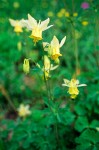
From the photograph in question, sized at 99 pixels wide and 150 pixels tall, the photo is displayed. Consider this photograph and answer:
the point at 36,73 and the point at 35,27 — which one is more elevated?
the point at 35,27

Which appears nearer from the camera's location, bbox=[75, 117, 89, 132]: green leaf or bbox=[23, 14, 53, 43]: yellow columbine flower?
bbox=[23, 14, 53, 43]: yellow columbine flower

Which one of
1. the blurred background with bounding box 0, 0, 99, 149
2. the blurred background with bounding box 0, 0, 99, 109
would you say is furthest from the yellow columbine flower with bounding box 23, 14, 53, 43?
the blurred background with bounding box 0, 0, 99, 109

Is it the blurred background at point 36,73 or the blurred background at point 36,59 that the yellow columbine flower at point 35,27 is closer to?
the blurred background at point 36,73

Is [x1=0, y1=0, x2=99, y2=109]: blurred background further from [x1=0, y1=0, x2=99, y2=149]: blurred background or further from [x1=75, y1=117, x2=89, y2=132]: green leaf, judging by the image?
[x1=75, y1=117, x2=89, y2=132]: green leaf

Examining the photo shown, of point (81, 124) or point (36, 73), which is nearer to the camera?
point (81, 124)

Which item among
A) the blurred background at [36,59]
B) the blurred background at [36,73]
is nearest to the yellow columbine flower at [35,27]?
the blurred background at [36,73]

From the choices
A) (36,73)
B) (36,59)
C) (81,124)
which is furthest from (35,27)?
(36,59)

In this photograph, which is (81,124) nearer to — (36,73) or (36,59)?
(36,73)

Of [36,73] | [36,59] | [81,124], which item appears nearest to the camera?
[81,124]

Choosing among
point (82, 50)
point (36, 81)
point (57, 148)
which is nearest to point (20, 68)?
point (36, 81)

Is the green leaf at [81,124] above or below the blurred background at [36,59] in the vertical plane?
below

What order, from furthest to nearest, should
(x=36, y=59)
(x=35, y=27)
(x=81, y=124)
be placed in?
1. (x=36, y=59)
2. (x=81, y=124)
3. (x=35, y=27)

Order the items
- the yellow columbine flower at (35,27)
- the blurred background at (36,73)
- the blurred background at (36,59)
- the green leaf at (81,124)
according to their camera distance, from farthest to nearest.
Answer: the blurred background at (36,59), the blurred background at (36,73), the green leaf at (81,124), the yellow columbine flower at (35,27)

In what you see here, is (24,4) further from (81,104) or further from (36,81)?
(81,104)
